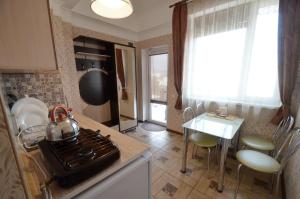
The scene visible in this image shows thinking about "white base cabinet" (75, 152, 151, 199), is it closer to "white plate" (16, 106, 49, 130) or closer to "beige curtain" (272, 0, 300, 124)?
"white plate" (16, 106, 49, 130)

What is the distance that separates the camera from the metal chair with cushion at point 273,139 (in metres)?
1.68

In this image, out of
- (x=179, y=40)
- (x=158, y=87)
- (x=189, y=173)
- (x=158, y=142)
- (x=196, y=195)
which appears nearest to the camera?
(x=196, y=195)

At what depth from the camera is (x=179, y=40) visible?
2551 mm

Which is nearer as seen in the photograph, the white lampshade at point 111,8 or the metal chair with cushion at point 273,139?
the white lampshade at point 111,8

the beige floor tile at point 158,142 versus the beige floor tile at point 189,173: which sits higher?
the beige floor tile at point 158,142

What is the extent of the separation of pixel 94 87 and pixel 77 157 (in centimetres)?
245

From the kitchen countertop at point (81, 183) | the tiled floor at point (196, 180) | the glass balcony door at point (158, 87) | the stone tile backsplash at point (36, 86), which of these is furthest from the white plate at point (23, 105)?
the glass balcony door at point (158, 87)

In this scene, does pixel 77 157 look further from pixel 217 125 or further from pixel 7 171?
pixel 217 125

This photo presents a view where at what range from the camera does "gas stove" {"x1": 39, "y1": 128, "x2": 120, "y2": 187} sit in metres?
0.59

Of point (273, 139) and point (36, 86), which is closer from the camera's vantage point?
point (36, 86)

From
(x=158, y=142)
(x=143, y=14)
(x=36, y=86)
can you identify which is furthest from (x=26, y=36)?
(x=143, y=14)

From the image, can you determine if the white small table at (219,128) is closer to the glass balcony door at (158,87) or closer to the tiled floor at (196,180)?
the tiled floor at (196,180)

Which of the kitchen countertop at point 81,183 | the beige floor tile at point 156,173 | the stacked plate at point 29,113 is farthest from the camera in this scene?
the beige floor tile at point 156,173

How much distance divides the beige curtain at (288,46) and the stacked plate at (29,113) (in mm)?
2769
